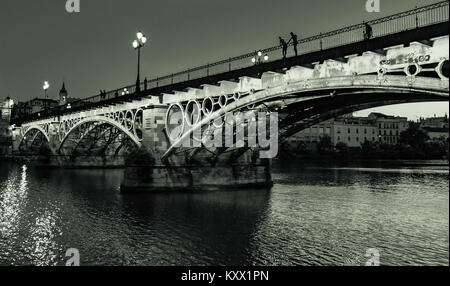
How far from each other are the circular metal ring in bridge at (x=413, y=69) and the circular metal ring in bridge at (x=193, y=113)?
14.2m

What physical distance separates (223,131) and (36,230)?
13147 millimetres

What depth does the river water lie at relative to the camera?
13039 millimetres

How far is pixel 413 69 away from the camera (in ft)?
47.3

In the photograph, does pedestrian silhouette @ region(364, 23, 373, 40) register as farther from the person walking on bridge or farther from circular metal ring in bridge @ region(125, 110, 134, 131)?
circular metal ring in bridge @ region(125, 110, 134, 131)

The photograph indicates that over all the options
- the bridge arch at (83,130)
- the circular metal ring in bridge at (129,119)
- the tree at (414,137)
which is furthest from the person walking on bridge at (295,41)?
the tree at (414,137)

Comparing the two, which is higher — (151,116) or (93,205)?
(151,116)

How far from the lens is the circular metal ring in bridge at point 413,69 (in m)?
13.4

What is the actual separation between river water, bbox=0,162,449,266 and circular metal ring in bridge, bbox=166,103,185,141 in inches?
179

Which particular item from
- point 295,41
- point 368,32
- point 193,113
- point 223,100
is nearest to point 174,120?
point 193,113

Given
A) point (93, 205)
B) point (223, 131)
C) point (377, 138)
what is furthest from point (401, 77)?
point (377, 138)

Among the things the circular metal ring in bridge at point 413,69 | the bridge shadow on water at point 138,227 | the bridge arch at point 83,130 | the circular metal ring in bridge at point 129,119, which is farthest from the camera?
the bridge arch at point 83,130

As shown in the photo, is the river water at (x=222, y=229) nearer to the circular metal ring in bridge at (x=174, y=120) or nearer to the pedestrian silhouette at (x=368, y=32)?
the circular metal ring in bridge at (x=174, y=120)
